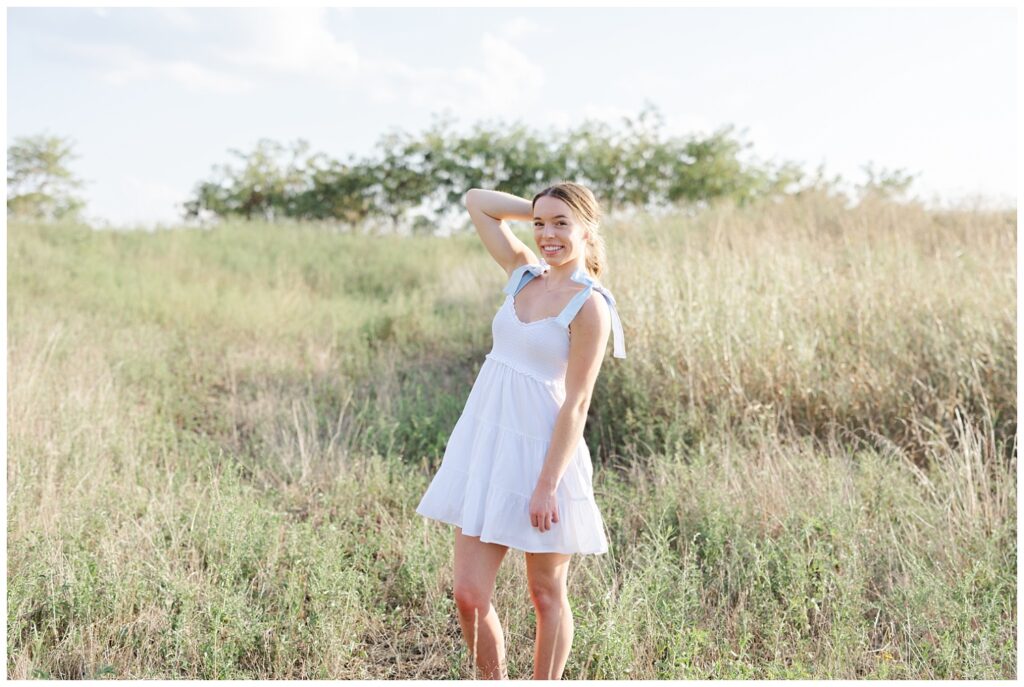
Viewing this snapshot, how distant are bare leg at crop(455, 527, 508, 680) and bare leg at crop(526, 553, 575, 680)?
0.42 feet

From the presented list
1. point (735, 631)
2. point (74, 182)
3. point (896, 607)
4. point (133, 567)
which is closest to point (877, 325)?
point (896, 607)

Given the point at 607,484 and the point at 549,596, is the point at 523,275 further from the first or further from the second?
the point at 607,484

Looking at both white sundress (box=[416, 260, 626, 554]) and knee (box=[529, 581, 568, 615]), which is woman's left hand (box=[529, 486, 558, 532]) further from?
knee (box=[529, 581, 568, 615])

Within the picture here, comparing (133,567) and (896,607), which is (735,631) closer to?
(896,607)

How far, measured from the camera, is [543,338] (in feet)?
8.73

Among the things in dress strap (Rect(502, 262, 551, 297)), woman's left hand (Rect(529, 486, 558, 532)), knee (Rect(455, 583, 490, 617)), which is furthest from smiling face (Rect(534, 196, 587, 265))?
knee (Rect(455, 583, 490, 617))

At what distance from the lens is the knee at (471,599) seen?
2.71 m

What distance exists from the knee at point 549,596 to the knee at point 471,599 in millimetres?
163

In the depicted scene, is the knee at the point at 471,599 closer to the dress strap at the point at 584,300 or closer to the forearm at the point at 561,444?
the forearm at the point at 561,444

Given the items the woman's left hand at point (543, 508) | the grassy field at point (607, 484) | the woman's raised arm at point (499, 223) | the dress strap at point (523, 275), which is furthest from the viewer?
the grassy field at point (607, 484)

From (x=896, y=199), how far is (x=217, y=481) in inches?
495

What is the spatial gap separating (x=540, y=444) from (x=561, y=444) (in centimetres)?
13

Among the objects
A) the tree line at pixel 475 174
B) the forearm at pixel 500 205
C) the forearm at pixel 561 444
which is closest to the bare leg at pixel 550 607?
the forearm at pixel 561 444

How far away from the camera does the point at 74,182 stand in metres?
23.7
